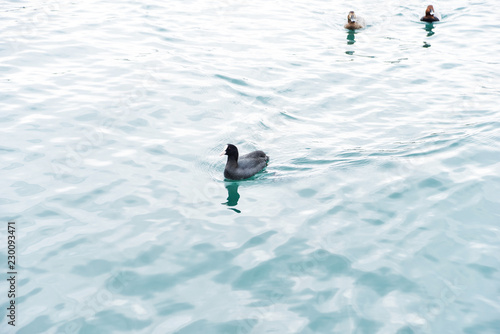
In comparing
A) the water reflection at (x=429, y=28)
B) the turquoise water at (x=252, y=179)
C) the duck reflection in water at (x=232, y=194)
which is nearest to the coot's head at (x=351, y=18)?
the turquoise water at (x=252, y=179)

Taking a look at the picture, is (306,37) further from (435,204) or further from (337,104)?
(435,204)

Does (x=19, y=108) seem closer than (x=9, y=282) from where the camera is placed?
No

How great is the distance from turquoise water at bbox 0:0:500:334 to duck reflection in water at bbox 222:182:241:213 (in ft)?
0.17

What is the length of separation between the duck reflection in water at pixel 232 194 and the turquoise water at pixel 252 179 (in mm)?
51

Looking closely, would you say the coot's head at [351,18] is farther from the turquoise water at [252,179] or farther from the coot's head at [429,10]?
the coot's head at [429,10]

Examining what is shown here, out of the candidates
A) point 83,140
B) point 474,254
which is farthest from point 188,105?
point 474,254

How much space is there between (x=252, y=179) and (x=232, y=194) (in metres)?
0.79

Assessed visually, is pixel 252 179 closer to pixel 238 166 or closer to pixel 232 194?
pixel 238 166

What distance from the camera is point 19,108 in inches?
633

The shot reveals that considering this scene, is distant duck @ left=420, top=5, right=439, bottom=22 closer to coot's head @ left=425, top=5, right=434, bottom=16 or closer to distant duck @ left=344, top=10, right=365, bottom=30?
coot's head @ left=425, top=5, right=434, bottom=16

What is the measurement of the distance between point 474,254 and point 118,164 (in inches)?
335

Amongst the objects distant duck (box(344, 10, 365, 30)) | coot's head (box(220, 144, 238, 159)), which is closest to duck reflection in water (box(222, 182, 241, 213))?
coot's head (box(220, 144, 238, 159))

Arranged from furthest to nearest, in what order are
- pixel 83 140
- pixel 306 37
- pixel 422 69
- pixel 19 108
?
pixel 306 37 < pixel 422 69 < pixel 19 108 < pixel 83 140

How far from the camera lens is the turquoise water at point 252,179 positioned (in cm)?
952
